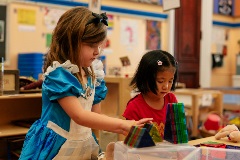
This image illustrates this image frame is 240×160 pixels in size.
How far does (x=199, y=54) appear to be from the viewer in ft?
20.9

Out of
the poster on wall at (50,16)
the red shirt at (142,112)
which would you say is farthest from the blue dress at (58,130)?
the poster on wall at (50,16)

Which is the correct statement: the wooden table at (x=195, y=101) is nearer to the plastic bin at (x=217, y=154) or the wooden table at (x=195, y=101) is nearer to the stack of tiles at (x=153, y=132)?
the plastic bin at (x=217, y=154)

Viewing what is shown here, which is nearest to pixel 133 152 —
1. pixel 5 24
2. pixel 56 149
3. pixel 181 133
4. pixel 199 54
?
pixel 181 133

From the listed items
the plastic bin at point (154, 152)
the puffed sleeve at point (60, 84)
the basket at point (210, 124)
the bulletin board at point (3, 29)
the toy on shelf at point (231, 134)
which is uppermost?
the bulletin board at point (3, 29)

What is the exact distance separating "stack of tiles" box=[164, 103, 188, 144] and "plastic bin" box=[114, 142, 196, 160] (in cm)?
3

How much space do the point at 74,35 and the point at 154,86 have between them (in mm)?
562

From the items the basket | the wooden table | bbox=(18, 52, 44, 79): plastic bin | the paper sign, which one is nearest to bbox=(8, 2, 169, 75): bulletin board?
bbox=(18, 52, 44, 79): plastic bin

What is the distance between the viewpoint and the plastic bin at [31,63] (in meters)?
4.05

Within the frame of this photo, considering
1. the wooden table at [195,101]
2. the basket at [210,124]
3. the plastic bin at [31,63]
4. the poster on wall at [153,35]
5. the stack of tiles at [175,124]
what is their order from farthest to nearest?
the poster on wall at [153,35] < the wooden table at [195,101] < the basket at [210,124] < the plastic bin at [31,63] < the stack of tiles at [175,124]

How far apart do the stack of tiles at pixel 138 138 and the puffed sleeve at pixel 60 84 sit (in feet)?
1.08

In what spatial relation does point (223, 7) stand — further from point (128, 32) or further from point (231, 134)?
point (231, 134)

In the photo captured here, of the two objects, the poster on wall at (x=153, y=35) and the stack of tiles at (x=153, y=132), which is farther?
the poster on wall at (x=153, y=35)

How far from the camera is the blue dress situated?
1.40 meters

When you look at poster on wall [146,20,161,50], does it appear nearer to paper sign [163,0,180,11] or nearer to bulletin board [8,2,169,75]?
bulletin board [8,2,169,75]
